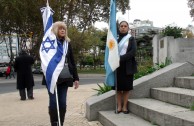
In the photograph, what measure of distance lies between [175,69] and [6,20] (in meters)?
37.6

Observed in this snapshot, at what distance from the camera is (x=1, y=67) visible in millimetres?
41906

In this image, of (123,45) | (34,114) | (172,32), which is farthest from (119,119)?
(172,32)

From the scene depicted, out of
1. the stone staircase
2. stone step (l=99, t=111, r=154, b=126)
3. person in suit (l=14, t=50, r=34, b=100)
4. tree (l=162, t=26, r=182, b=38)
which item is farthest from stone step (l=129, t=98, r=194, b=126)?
person in suit (l=14, t=50, r=34, b=100)

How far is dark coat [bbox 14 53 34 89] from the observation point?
13281mm

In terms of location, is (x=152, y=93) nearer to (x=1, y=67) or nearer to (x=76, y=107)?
(x=76, y=107)

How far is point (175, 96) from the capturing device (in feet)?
23.1

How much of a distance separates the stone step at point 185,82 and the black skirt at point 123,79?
1.17m

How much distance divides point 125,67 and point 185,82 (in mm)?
1343

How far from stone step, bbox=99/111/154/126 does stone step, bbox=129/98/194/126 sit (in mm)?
116

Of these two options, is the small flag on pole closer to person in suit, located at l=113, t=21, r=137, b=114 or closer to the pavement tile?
person in suit, located at l=113, t=21, r=137, b=114

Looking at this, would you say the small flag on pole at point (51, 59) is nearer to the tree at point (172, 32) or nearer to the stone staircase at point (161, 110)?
the stone staircase at point (161, 110)

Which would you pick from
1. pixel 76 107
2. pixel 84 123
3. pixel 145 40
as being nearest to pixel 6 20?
pixel 145 40

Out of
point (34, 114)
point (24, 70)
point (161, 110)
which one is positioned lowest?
point (34, 114)

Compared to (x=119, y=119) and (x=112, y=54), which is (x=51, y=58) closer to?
(x=112, y=54)
